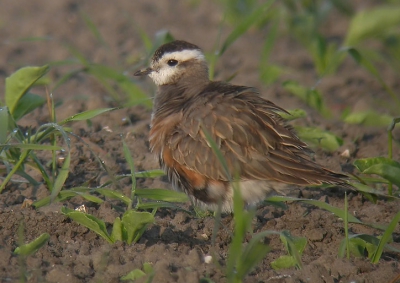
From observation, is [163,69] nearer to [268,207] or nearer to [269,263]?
[268,207]

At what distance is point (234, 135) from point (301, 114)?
1.11m

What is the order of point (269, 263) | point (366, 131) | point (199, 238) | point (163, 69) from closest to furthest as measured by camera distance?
point (269, 263) → point (199, 238) → point (163, 69) → point (366, 131)

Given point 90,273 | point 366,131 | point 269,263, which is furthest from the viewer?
point 366,131

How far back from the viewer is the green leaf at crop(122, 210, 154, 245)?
455 centimetres

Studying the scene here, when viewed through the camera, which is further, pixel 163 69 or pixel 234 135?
pixel 163 69

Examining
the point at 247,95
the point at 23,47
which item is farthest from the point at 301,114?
the point at 23,47

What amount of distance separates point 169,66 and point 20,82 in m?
1.41

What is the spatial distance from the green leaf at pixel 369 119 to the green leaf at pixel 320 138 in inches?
25.0

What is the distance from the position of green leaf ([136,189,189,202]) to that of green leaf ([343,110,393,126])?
7.33ft

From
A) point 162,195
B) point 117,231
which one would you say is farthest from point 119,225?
point 162,195

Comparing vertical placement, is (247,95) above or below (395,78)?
above

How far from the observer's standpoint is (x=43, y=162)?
5965 mm

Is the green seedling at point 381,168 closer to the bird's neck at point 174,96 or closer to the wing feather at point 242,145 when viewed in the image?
the wing feather at point 242,145

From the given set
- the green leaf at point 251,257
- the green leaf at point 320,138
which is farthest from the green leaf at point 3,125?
the green leaf at point 320,138
